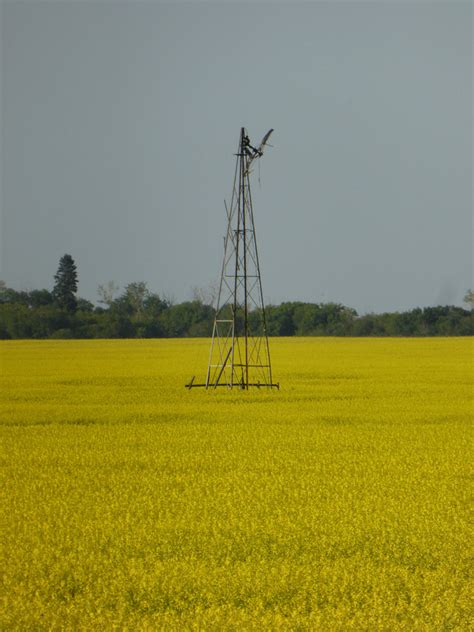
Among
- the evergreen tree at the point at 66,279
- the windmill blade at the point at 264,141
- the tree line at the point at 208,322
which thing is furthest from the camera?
the evergreen tree at the point at 66,279

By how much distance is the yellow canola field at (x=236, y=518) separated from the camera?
664cm

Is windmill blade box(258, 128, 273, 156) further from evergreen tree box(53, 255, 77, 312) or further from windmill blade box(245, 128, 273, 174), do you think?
evergreen tree box(53, 255, 77, 312)

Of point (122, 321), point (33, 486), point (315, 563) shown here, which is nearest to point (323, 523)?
point (315, 563)

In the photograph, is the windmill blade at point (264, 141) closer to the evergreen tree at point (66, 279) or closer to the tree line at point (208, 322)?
the tree line at point (208, 322)

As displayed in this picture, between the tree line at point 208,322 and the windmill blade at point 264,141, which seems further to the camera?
the tree line at point 208,322

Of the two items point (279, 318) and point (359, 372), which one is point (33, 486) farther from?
point (279, 318)

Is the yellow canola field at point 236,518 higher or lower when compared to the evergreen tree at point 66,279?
lower

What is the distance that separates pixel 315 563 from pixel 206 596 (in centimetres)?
116

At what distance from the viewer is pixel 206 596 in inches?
272

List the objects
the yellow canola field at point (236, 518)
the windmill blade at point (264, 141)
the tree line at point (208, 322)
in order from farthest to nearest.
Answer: the tree line at point (208, 322)
the windmill blade at point (264, 141)
the yellow canola field at point (236, 518)

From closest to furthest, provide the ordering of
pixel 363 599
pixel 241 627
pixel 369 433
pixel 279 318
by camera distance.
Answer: pixel 241 627, pixel 363 599, pixel 369 433, pixel 279 318

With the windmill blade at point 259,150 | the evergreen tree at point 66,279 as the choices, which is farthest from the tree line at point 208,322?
the windmill blade at point 259,150

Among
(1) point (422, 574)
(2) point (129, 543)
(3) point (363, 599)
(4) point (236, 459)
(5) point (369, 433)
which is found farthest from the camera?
(5) point (369, 433)

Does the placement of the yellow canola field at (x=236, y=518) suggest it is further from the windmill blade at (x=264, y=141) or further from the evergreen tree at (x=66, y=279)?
the evergreen tree at (x=66, y=279)
